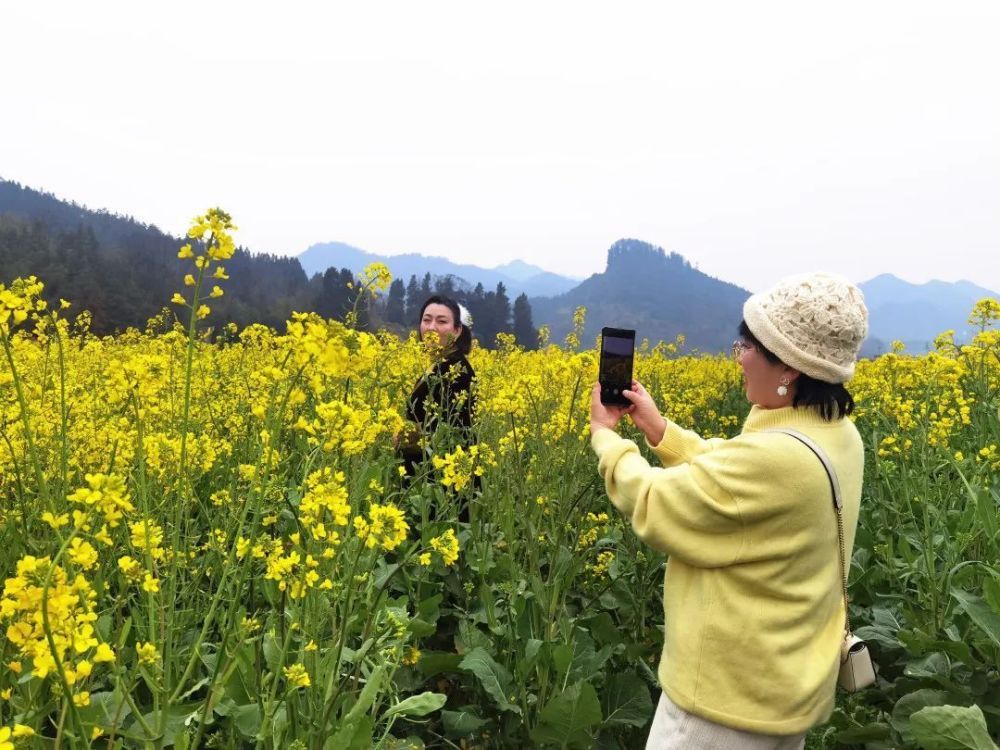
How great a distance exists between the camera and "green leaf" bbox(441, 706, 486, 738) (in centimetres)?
212

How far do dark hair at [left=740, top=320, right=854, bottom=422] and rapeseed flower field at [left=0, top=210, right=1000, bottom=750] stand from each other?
70cm

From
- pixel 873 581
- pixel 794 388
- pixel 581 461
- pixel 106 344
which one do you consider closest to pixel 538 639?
pixel 581 461

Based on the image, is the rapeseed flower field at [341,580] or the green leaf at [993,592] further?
the green leaf at [993,592]

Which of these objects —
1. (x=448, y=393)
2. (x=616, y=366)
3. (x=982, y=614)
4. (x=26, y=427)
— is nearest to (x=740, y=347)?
(x=616, y=366)

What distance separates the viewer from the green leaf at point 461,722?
2.12m

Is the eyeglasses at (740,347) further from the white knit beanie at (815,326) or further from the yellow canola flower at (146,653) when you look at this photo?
the yellow canola flower at (146,653)

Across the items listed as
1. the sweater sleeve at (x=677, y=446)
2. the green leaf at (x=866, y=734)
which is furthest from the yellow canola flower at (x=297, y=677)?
the green leaf at (x=866, y=734)

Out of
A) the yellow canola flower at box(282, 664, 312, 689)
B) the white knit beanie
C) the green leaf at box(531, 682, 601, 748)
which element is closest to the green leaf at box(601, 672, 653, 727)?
the green leaf at box(531, 682, 601, 748)

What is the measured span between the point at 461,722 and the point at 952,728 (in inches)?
52.9

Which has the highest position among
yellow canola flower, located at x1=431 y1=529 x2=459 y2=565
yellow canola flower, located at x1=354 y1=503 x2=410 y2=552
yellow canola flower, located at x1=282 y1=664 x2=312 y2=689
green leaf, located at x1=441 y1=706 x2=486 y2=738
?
yellow canola flower, located at x1=354 y1=503 x2=410 y2=552

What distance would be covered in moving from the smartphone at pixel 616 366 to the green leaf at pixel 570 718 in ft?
2.89

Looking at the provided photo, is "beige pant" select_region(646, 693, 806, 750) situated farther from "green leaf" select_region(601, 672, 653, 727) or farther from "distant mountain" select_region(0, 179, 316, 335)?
"distant mountain" select_region(0, 179, 316, 335)

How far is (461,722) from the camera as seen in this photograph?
2.13 meters

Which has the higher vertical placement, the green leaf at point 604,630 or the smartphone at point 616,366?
the smartphone at point 616,366
